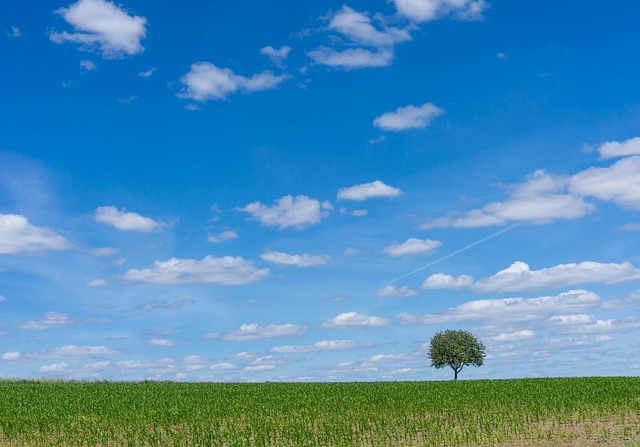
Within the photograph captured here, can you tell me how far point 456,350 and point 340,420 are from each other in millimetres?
63091

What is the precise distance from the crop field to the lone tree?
1930 inches

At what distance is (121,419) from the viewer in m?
29.7

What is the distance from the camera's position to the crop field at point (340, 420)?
2391 cm

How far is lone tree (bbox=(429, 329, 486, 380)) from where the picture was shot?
88.2 metres

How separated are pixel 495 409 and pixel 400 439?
999 centimetres

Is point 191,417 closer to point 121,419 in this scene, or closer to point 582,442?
point 121,419

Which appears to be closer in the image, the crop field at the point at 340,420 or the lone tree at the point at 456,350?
the crop field at the point at 340,420

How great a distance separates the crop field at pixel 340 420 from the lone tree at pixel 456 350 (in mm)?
49017

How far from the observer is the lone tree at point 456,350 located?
290 feet

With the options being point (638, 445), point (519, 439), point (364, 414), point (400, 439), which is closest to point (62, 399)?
point (364, 414)

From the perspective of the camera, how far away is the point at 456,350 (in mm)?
87938

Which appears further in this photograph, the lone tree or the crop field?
the lone tree

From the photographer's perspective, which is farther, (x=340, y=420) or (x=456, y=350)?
(x=456, y=350)

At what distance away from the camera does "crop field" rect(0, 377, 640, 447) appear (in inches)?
941
